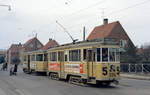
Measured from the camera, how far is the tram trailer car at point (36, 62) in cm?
2609

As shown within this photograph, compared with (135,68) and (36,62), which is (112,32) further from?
(36,62)

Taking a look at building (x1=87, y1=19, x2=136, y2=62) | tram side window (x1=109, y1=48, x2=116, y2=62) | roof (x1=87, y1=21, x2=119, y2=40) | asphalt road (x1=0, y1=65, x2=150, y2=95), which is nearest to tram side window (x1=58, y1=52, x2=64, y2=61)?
asphalt road (x1=0, y1=65, x2=150, y2=95)

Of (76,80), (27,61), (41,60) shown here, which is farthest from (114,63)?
(27,61)

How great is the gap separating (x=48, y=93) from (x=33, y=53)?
16.2 metres

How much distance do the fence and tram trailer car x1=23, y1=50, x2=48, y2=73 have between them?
36.9 ft

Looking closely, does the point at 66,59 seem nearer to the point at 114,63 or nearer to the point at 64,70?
the point at 64,70

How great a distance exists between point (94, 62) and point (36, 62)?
13428 mm

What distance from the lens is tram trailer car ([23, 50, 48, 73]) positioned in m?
26.1

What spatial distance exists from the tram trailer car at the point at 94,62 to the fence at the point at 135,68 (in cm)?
1307

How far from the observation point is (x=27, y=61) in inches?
1250

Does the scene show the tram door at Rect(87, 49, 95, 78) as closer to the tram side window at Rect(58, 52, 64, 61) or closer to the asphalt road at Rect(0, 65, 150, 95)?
the asphalt road at Rect(0, 65, 150, 95)

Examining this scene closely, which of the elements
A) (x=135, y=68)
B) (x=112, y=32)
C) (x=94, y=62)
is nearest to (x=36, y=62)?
(x=135, y=68)

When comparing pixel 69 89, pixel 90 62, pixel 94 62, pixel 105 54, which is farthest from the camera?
pixel 90 62

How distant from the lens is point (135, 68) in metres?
30.4
